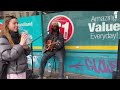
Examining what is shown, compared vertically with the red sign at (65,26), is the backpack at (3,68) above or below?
below

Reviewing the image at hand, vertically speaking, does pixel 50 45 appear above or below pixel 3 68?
above

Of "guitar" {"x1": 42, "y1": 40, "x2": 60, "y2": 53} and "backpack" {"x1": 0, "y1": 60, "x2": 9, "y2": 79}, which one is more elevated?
"guitar" {"x1": 42, "y1": 40, "x2": 60, "y2": 53}

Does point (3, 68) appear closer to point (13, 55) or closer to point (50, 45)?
point (13, 55)

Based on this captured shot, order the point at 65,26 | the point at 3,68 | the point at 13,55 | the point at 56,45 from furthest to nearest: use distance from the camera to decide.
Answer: the point at 65,26, the point at 56,45, the point at 3,68, the point at 13,55

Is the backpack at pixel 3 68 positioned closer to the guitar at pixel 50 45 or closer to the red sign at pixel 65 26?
the guitar at pixel 50 45

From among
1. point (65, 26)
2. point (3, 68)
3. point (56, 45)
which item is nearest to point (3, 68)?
point (3, 68)

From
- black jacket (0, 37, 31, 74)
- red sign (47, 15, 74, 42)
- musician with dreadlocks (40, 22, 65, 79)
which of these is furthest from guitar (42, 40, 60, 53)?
black jacket (0, 37, 31, 74)

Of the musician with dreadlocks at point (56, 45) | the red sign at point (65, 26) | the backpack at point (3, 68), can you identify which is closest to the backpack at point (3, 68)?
the backpack at point (3, 68)

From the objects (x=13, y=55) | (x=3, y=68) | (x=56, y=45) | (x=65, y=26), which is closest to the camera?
(x=13, y=55)

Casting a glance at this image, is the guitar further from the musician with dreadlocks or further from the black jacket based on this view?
the black jacket
